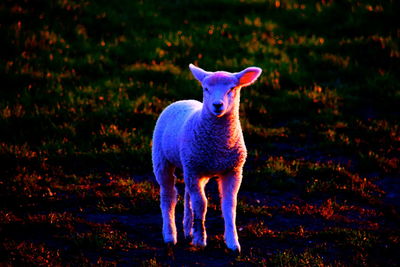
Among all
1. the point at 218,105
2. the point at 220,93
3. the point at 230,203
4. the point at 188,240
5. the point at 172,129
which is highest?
the point at 220,93

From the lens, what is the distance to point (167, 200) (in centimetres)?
559

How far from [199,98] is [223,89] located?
5310 millimetres

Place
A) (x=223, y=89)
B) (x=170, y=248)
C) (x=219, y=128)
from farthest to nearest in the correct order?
(x=170, y=248) → (x=219, y=128) → (x=223, y=89)

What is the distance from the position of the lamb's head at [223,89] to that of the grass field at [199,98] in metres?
1.55

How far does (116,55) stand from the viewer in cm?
1141

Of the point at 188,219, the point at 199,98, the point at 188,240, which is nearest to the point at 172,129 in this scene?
the point at 188,219

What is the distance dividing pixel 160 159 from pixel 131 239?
3.22ft

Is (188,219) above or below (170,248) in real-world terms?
above

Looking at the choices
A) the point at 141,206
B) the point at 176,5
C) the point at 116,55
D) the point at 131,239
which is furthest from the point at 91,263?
the point at 176,5

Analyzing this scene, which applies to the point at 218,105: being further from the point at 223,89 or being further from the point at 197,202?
the point at 197,202

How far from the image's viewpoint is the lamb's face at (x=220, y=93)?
4.70m

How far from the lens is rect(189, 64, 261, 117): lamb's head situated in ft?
15.5

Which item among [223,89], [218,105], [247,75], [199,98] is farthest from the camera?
[199,98]

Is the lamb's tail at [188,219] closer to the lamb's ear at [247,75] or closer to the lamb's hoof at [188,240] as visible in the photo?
the lamb's hoof at [188,240]
